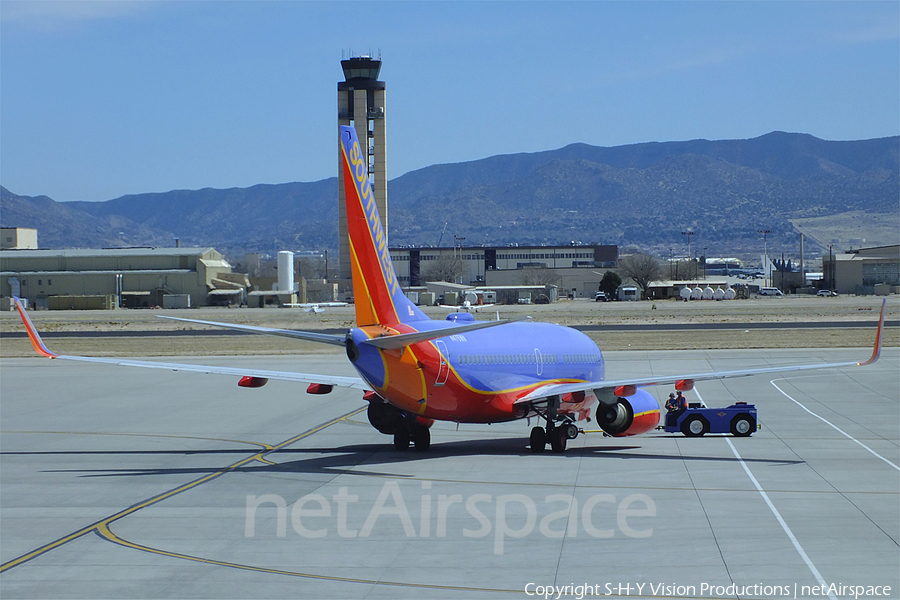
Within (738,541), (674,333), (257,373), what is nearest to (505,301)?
(674,333)

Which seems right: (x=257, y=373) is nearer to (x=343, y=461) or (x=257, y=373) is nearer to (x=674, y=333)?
(x=343, y=461)

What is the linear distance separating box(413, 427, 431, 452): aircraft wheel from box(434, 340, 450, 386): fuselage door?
9.79 feet

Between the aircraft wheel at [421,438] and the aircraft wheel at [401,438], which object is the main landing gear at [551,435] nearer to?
the aircraft wheel at [421,438]

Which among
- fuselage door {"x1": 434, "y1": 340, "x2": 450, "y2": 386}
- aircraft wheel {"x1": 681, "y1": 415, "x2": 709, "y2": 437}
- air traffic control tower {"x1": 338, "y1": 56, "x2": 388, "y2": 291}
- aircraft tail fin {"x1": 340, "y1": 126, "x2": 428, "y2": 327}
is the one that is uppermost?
air traffic control tower {"x1": 338, "y1": 56, "x2": 388, "y2": 291}

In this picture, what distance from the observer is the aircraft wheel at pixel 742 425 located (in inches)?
1265

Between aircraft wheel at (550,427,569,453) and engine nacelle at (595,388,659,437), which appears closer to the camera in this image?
aircraft wheel at (550,427,569,453)

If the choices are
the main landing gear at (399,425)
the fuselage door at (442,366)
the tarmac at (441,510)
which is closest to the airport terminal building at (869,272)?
the tarmac at (441,510)

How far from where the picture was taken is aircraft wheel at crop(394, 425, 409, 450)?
29.3m

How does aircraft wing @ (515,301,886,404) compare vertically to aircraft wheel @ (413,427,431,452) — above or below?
above

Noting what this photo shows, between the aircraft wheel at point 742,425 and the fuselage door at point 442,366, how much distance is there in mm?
11422

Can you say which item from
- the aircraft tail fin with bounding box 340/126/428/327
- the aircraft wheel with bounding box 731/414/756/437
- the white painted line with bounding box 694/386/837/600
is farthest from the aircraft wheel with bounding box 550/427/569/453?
the aircraft wheel with bounding box 731/414/756/437

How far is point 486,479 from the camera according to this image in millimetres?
24484

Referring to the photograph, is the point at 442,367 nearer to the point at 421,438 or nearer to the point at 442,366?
the point at 442,366

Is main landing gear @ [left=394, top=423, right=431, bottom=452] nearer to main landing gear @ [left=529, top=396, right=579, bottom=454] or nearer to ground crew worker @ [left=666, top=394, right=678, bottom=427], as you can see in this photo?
main landing gear @ [left=529, top=396, right=579, bottom=454]
